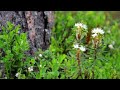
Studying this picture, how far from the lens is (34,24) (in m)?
4.11

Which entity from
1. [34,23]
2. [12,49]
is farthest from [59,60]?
[34,23]

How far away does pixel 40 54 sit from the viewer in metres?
3.72

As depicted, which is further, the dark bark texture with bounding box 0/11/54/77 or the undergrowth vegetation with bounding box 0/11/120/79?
the dark bark texture with bounding box 0/11/54/77

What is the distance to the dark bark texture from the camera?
384cm

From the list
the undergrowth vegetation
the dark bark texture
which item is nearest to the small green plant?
the undergrowth vegetation

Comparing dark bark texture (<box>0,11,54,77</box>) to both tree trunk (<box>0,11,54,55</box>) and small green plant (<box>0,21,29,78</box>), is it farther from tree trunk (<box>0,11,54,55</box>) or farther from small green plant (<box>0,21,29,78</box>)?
small green plant (<box>0,21,29,78</box>)

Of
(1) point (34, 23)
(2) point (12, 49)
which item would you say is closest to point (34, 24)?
(1) point (34, 23)

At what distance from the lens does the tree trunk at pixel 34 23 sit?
384 cm

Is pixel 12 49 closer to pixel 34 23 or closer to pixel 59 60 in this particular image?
pixel 59 60

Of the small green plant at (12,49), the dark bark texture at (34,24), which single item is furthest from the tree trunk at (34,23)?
the small green plant at (12,49)

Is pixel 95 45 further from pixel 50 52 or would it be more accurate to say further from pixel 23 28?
pixel 23 28

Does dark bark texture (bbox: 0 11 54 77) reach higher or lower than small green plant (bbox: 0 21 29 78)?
higher

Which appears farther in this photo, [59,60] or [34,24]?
[34,24]

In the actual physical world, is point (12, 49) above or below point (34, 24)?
below
